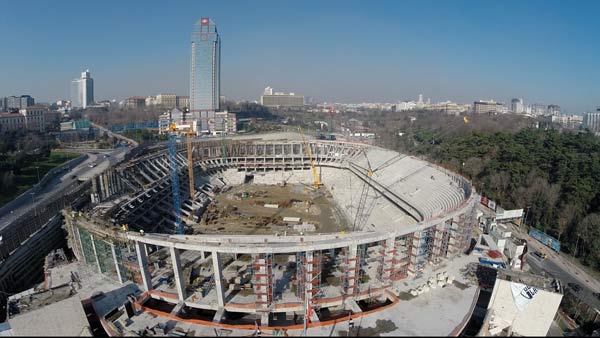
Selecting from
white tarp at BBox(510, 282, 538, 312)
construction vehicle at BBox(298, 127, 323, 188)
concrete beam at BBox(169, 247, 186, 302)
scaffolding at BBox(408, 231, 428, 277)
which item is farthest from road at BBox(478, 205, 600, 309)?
construction vehicle at BBox(298, 127, 323, 188)

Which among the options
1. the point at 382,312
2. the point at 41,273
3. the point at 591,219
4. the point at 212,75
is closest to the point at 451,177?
the point at 591,219

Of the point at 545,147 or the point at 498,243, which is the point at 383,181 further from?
the point at 545,147

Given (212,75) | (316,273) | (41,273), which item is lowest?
(41,273)

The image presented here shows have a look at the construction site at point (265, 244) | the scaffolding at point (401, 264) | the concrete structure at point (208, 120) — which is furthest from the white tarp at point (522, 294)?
the concrete structure at point (208, 120)

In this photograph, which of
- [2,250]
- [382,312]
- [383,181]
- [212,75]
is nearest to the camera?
[382,312]

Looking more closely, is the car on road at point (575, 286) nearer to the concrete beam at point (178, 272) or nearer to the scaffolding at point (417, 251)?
the scaffolding at point (417, 251)

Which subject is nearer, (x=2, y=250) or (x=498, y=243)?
(x=2, y=250)
